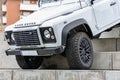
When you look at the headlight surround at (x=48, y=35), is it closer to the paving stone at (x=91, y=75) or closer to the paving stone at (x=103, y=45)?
the paving stone at (x=91, y=75)

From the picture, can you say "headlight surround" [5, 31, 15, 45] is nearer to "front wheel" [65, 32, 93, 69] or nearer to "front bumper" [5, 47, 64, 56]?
"front bumper" [5, 47, 64, 56]

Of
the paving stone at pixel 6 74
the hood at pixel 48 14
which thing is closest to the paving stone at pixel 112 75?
the hood at pixel 48 14

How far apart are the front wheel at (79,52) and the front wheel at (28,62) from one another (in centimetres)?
147

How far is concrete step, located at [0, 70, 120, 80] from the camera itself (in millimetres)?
7977

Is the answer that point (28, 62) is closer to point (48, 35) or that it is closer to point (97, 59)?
point (48, 35)

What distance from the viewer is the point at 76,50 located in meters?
8.55

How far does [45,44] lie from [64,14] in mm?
900

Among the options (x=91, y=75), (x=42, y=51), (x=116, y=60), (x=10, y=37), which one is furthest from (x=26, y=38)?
(x=116, y=60)

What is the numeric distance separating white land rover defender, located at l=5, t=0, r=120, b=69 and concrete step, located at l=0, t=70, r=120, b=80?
1.16 feet

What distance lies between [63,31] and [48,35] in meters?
0.34

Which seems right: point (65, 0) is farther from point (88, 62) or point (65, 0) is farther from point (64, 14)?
point (88, 62)

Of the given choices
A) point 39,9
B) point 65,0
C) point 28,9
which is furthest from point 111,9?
point 28,9

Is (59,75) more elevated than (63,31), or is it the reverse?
(63,31)

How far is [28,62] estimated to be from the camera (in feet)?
32.1
